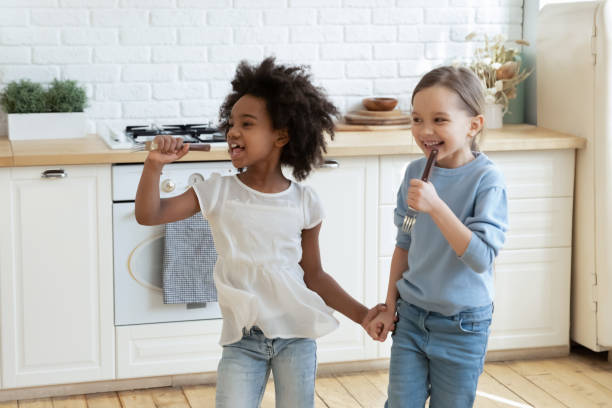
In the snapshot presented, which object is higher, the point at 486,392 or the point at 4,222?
the point at 4,222

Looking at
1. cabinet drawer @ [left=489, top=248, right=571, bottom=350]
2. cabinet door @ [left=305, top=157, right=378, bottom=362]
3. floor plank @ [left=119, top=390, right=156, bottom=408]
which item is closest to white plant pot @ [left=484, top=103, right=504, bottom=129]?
cabinet drawer @ [left=489, top=248, right=571, bottom=350]

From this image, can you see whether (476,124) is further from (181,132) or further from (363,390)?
(181,132)

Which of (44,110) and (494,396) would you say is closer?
(494,396)

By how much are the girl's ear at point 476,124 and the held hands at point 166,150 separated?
2.11 feet

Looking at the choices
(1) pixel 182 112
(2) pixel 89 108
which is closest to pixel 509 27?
(1) pixel 182 112

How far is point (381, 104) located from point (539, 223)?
84cm

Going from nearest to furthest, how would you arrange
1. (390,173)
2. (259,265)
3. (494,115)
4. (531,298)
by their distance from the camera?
(259,265) → (390,173) → (531,298) → (494,115)

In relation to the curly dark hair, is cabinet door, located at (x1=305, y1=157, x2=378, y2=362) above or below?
below

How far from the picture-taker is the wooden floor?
3139 mm

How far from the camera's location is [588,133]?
3.44 m

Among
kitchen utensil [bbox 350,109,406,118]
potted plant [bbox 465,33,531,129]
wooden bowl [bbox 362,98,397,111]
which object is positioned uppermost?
potted plant [bbox 465,33,531,129]

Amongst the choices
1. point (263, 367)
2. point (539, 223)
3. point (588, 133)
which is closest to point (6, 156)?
point (263, 367)

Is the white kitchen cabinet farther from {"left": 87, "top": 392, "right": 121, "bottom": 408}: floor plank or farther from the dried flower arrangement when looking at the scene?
{"left": 87, "top": 392, "right": 121, "bottom": 408}: floor plank

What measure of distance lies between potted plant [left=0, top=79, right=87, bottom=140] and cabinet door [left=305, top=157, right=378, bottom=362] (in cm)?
97
